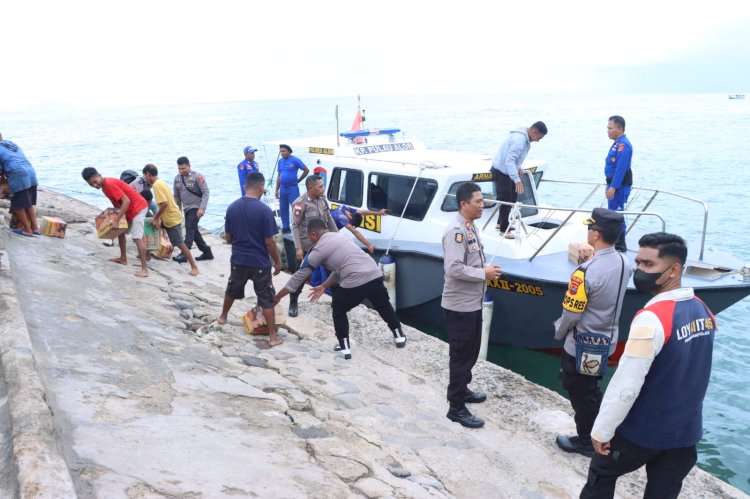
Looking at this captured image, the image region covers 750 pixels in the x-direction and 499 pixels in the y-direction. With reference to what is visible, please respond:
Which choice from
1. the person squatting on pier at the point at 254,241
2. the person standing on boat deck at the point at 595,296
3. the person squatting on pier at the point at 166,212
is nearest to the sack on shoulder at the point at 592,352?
the person standing on boat deck at the point at 595,296

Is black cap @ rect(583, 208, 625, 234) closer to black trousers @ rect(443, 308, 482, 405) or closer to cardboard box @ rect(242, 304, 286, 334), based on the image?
black trousers @ rect(443, 308, 482, 405)

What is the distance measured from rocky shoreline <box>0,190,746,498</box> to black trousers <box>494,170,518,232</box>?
1965mm

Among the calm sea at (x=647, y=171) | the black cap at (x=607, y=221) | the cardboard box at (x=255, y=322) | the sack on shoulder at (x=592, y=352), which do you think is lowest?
the calm sea at (x=647, y=171)

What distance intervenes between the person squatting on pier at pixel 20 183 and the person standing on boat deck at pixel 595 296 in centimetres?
594

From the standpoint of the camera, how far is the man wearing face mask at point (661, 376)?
2.37 meters

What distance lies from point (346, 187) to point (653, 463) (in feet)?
19.9

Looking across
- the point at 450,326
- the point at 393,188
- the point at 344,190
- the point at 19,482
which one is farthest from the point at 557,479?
the point at 344,190

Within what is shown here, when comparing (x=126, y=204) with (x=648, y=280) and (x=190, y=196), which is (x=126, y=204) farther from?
(x=648, y=280)

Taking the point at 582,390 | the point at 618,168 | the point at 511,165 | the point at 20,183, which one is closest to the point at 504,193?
the point at 511,165

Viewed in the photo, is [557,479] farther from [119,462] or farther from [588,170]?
[588,170]

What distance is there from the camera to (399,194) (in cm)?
760

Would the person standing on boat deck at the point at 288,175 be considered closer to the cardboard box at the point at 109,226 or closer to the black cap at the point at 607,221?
the cardboard box at the point at 109,226

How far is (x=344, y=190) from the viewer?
27.0ft

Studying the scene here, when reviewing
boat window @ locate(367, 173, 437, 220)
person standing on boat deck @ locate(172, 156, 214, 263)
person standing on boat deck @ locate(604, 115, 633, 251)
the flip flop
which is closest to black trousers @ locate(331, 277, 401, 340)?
boat window @ locate(367, 173, 437, 220)
